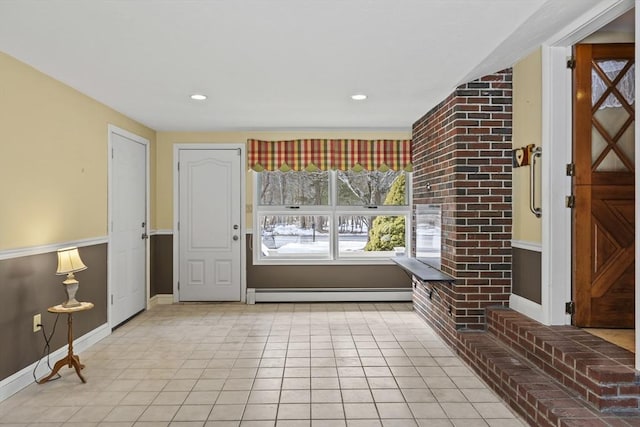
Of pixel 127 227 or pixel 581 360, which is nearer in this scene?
pixel 581 360

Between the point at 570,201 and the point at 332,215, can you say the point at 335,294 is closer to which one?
the point at 332,215

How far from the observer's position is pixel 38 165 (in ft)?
10.7

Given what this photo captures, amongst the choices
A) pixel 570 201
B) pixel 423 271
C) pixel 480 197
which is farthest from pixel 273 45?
pixel 423 271

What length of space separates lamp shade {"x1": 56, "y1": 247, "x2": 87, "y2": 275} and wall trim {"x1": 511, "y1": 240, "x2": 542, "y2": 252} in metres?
3.40

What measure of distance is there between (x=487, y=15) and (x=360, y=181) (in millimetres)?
3552

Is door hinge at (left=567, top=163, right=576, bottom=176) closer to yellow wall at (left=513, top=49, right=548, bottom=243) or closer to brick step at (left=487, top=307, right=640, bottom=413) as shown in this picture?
yellow wall at (left=513, top=49, right=548, bottom=243)

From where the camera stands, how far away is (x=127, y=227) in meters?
4.86

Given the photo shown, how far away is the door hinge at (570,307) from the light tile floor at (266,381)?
2.49 ft

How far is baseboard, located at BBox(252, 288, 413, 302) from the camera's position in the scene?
18.8 ft

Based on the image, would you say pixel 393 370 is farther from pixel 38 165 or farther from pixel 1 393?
pixel 38 165

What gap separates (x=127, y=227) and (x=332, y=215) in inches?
97.9

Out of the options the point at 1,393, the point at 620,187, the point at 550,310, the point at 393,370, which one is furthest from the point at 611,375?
the point at 1,393

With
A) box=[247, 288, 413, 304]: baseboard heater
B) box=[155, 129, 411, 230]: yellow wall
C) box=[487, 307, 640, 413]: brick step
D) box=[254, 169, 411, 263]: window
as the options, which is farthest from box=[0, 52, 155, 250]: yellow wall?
box=[487, 307, 640, 413]: brick step

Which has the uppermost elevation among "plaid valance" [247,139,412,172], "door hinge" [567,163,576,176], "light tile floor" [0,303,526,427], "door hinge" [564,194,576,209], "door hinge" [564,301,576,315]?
"plaid valance" [247,139,412,172]
